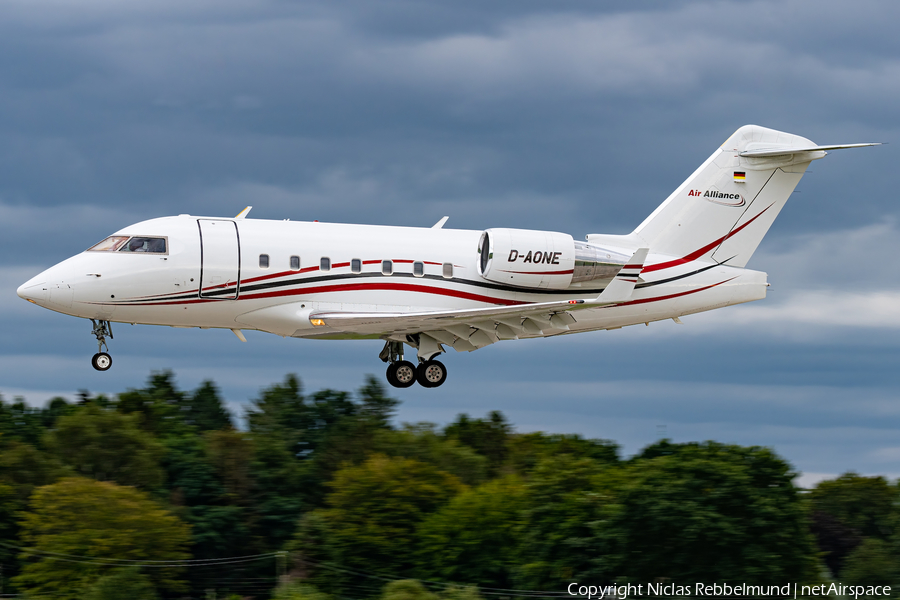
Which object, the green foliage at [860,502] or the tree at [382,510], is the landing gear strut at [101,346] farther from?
the green foliage at [860,502]

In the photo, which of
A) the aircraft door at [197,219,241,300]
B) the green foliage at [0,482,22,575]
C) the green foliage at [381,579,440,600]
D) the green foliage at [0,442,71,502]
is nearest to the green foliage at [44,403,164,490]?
the green foliage at [0,442,71,502]

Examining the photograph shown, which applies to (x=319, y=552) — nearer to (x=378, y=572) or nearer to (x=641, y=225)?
(x=378, y=572)

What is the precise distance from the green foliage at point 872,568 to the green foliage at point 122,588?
2693cm

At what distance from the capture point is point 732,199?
3434 centimetres

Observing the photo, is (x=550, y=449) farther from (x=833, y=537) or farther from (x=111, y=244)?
(x=111, y=244)

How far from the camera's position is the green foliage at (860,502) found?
57.3 m

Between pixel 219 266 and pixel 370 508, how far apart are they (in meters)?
21.8

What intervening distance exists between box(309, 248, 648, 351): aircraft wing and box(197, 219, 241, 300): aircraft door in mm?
2444

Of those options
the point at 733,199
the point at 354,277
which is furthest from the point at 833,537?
the point at 354,277

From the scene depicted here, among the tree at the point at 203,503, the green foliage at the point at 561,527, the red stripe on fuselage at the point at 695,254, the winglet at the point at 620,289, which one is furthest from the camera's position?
the tree at the point at 203,503

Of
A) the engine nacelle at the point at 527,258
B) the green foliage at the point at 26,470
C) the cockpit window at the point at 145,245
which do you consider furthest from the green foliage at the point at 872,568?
the green foliage at the point at 26,470

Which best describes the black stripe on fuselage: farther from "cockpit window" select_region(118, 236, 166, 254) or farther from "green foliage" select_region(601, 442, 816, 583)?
"green foliage" select_region(601, 442, 816, 583)

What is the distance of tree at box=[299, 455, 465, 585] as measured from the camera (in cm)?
4622

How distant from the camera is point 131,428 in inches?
2175
